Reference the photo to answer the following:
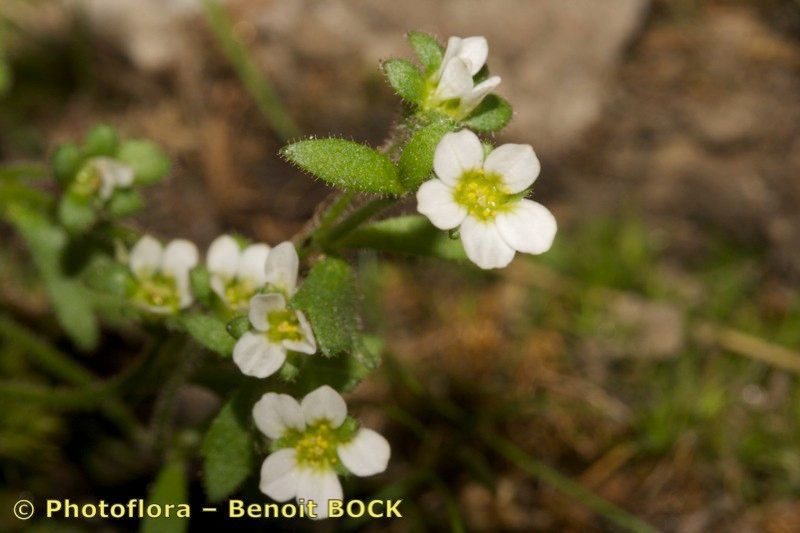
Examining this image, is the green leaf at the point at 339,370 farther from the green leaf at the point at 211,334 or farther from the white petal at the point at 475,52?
the white petal at the point at 475,52

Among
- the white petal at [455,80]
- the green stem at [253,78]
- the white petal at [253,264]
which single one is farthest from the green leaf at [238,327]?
the green stem at [253,78]

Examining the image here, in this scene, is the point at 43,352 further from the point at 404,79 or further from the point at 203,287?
the point at 404,79

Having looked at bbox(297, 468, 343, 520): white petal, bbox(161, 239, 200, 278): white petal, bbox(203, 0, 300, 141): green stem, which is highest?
bbox(203, 0, 300, 141): green stem

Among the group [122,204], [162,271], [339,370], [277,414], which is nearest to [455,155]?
[339,370]

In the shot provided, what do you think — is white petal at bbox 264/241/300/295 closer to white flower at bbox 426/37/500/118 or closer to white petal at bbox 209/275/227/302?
white petal at bbox 209/275/227/302

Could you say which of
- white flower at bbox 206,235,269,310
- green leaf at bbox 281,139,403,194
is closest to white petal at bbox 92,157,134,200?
white flower at bbox 206,235,269,310

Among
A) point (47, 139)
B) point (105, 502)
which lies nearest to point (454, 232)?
point (105, 502)

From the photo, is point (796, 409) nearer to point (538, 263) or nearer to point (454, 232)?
Answer: point (538, 263)
